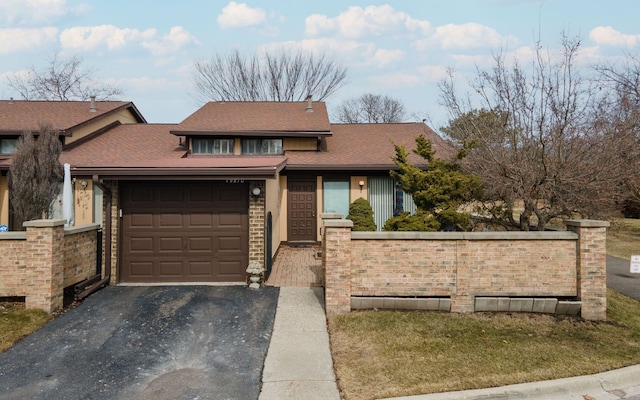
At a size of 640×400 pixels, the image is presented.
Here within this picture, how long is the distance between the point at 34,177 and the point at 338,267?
8.41 meters

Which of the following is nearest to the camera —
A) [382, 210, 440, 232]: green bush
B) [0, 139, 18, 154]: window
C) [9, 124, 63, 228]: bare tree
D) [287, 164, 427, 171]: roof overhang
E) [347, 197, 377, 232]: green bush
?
[382, 210, 440, 232]: green bush

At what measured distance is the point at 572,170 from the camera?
25.4 ft

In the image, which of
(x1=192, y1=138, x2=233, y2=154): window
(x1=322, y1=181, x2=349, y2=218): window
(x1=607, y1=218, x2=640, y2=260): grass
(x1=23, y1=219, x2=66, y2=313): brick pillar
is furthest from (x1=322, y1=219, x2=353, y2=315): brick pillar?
Result: (x1=607, y1=218, x2=640, y2=260): grass

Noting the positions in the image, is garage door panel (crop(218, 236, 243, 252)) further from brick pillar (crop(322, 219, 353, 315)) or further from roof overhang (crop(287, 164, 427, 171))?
roof overhang (crop(287, 164, 427, 171))

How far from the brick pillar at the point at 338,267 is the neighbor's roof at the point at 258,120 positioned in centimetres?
796

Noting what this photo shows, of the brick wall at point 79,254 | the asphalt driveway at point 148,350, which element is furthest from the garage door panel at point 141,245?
the asphalt driveway at point 148,350

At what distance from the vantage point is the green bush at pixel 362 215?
12.4m

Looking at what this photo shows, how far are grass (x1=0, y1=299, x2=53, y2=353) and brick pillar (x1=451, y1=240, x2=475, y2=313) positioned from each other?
704 cm

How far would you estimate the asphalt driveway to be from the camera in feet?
14.4

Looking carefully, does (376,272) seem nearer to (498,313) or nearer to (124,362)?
(498,313)

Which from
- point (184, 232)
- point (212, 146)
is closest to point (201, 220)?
point (184, 232)

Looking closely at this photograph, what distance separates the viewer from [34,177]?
31.5 feet

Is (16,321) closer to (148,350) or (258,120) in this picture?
(148,350)

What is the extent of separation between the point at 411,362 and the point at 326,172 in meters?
9.33
